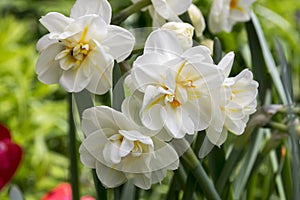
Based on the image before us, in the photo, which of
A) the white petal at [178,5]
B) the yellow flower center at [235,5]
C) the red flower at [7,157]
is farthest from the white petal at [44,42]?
the red flower at [7,157]

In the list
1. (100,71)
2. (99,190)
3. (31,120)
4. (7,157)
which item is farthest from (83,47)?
(31,120)

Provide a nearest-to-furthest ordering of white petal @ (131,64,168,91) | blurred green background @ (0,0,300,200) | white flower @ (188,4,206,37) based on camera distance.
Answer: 1. white petal @ (131,64,168,91)
2. white flower @ (188,4,206,37)
3. blurred green background @ (0,0,300,200)

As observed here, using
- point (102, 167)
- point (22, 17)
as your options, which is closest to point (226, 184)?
point (102, 167)

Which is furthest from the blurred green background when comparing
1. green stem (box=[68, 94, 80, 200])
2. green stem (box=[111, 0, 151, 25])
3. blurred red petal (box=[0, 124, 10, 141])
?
green stem (box=[111, 0, 151, 25])

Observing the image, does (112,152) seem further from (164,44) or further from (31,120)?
(31,120)

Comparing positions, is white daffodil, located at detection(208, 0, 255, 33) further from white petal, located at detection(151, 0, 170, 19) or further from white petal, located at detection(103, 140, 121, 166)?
white petal, located at detection(103, 140, 121, 166)

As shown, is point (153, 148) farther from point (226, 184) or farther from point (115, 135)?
point (226, 184)
